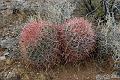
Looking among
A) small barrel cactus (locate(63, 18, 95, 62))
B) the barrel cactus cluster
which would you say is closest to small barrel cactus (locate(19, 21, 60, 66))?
the barrel cactus cluster

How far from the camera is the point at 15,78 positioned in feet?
22.4

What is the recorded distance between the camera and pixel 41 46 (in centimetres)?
684

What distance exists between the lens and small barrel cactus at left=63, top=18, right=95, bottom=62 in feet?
22.4

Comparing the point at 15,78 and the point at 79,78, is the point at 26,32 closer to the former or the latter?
the point at 15,78

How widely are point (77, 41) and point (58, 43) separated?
376mm

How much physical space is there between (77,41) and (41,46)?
27.7 inches

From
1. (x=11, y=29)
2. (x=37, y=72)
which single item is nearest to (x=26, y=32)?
(x=37, y=72)

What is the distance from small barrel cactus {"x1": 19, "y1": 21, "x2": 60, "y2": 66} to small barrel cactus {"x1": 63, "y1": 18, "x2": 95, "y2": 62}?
0.69 feet

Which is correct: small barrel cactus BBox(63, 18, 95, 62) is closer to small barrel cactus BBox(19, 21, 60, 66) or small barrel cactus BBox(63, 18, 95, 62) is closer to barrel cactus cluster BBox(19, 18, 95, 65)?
barrel cactus cluster BBox(19, 18, 95, 65)

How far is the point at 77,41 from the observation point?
Result: 682 cm

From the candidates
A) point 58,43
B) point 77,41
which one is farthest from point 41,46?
point 77,41

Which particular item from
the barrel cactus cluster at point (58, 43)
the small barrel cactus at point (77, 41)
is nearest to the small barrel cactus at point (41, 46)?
the barrel cactus cluster at point (58, 43)

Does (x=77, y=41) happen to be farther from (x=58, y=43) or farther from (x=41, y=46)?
(x=41, y=46)

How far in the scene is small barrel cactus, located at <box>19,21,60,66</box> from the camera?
22.4 ft
